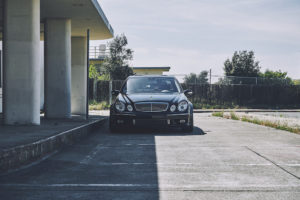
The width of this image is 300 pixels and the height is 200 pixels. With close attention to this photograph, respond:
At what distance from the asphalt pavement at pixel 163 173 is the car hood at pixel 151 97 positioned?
215 centimetres

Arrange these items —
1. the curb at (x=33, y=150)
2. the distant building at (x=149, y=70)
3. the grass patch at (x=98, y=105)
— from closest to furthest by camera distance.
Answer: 1. the curb at (x=33, y=150)
2. the grass patch at (x=98, y=105)
3. the distant building at (x=149, y=70)

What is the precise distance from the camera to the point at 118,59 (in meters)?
33.6

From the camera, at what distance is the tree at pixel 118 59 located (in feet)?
109

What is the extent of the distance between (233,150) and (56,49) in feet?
27.8

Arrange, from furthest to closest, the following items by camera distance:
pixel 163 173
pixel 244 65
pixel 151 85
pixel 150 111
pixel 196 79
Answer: pixel 244 65, pixel 196 79, pixel 151 85, pixel 150 111, pixel 163 173

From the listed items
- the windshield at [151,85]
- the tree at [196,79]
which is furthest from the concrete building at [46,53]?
the tree at [196,79]

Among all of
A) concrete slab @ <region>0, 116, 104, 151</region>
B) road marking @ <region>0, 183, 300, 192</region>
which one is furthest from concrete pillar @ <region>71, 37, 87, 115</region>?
road marking @ <region>0, 183, 300, 192</region>

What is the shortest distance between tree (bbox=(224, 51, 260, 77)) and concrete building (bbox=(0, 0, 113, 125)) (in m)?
36.2

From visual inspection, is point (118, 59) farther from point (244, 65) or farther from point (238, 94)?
point (244, 65)

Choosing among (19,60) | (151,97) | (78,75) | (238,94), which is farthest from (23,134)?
(238,94)

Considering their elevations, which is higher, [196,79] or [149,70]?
[149,70]

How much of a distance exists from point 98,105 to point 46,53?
1185cm

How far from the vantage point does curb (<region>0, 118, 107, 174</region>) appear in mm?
5098

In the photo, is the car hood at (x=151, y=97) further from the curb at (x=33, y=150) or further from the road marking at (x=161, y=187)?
the road marking at (x=161, y=187)
